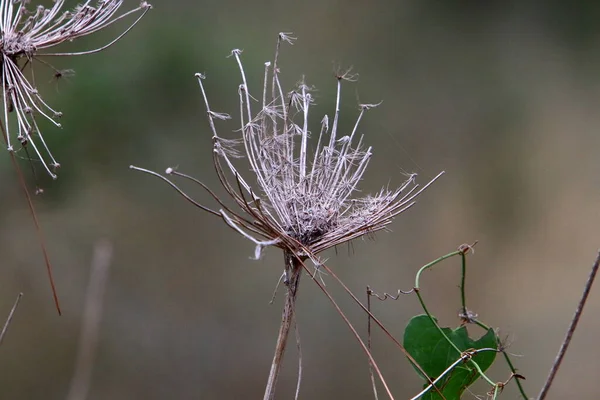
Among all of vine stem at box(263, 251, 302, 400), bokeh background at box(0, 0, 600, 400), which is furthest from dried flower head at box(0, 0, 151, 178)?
bokeh background at box(0, 0, 600, 400)

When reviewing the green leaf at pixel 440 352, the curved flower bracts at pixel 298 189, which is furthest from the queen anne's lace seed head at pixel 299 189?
the green leaf at pixel 440 352

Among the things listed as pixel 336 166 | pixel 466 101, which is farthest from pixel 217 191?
pixel 336 166

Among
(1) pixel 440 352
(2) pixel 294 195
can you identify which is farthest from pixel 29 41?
(1) pixel 440 352

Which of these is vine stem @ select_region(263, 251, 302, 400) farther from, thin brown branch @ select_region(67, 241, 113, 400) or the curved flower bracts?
thin brown branch @ select_region(67, 241, 113, 400)

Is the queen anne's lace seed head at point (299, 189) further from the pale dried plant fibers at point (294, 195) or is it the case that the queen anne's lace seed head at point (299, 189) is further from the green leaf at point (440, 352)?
the green leaf at point (440, 352)

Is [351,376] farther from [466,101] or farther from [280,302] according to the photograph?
[466,101]

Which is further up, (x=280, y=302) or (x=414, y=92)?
(x=414, y=92)
